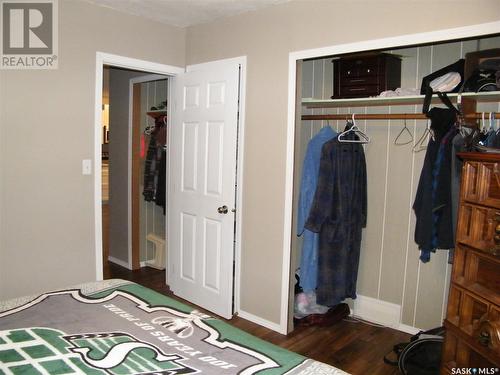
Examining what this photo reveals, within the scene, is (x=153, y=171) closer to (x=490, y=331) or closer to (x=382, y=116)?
(x=382, y=116)

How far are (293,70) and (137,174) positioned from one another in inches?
94.3

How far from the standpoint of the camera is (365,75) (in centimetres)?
305

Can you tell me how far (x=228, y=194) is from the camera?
133 inches

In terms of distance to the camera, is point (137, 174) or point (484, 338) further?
point (137, 174)

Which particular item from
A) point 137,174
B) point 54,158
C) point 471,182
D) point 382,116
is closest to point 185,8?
point 54,158

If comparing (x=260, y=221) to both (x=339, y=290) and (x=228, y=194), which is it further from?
(x=339, y=290)

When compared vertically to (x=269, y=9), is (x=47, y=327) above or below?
below

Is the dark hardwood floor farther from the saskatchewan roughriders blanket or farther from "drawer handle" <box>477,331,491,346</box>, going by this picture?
the saskatchewan roughriders blanket

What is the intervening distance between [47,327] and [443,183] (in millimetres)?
2397

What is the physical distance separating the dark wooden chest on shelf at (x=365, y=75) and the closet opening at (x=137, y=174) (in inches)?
80.6

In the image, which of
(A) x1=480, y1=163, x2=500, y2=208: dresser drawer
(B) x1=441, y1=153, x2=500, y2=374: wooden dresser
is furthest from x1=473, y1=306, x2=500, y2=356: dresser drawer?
(A) x1=480, y1=163, x2=500, y2=208: dresser drawer

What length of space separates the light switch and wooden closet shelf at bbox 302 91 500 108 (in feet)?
5.74

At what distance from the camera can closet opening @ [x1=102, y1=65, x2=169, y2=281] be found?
4.51 metres

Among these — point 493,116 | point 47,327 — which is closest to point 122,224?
point 47,327
